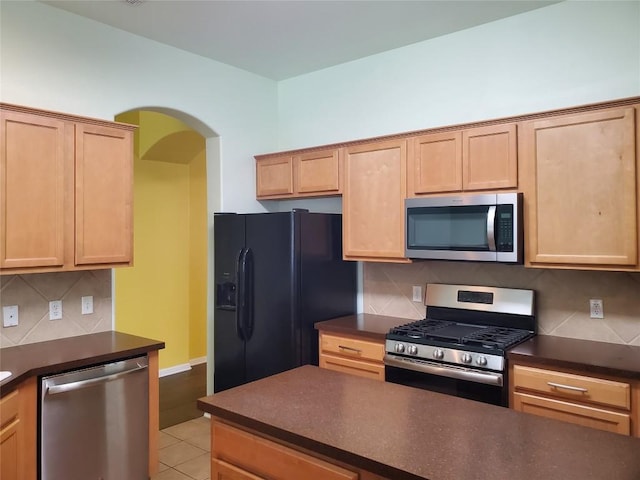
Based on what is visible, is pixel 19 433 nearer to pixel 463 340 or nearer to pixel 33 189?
pixel 33 189

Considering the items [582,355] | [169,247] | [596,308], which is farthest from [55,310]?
[596,308]

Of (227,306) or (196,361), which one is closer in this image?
(227,306)

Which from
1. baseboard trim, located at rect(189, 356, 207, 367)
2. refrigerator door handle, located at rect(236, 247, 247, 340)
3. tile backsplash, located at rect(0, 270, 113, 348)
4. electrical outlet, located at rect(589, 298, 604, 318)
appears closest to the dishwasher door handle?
tile backsplash, located at rect(0, 270, 113, 348)

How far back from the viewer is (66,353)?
2654 millimetres

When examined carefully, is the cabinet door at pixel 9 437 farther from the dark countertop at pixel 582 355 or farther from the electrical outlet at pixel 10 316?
the dark countertop at pixel 582 355

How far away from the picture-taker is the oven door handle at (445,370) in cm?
261

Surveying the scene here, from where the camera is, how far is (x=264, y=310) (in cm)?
355

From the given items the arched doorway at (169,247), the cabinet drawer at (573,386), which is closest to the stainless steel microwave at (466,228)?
the cabinet drawer at (573,386)

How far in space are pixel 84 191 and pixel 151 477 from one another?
1729mm

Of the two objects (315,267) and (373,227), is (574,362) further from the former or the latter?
Answer: (315,267)

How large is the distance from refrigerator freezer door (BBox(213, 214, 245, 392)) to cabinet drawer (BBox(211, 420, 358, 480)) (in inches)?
75.3

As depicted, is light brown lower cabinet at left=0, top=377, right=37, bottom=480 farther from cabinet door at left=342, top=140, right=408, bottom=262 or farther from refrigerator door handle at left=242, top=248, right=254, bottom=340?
cabinet door at left=342, top=140, right=408, bottom=262

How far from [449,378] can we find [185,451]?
6.40 ft

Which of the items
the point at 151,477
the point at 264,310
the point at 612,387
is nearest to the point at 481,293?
the point at 612,387
